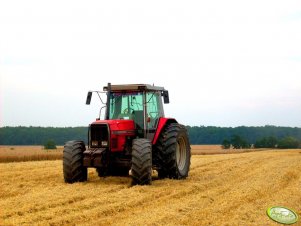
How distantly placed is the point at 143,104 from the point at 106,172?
2442 millimetres

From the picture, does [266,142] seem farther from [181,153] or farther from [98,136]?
[98,136]

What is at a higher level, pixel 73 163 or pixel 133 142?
pixel 133 142

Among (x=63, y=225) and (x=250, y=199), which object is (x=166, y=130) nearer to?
(x=250, y=199)

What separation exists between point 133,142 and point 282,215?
14.9 feet

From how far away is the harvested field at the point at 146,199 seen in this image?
8258 mm

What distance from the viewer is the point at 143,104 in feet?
44.2

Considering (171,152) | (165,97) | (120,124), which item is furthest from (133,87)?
(171,152)

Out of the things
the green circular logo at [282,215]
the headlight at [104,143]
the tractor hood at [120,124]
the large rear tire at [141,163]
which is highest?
the tractor hood at [120,124]

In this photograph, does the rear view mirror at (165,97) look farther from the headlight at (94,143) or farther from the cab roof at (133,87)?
the headlight at (94,143)

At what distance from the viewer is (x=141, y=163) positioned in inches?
472

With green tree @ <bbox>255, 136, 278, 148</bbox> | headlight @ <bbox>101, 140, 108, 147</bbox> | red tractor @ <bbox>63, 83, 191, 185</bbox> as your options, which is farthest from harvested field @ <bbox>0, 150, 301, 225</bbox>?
green tree @ <bbox>255, 136, 278, 148</bbox>

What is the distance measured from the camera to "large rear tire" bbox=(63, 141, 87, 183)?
41.8 ft

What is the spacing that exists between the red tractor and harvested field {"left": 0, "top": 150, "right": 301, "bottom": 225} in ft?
1.37

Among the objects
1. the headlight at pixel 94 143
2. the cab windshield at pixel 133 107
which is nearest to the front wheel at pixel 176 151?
the cab windshield at pixel 133 107
